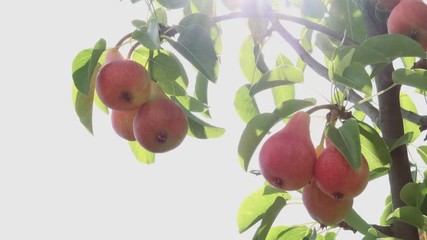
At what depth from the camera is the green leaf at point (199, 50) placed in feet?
4.94

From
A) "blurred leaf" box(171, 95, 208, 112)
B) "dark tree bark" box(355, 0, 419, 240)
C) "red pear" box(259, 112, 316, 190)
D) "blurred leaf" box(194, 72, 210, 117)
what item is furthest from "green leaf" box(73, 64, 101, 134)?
"dark tree bark" box(355, 0, 419, 240)

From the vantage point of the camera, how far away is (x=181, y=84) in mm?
1814

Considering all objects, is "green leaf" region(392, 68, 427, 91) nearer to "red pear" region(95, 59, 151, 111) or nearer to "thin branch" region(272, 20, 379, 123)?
"thin branch" region(272, 20, 379, 123)

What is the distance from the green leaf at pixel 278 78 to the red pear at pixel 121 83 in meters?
0.25

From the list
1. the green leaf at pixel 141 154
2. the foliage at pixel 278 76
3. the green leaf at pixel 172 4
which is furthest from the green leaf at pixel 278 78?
the green leaf at pixel 141 154

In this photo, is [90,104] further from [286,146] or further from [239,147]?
[286,146]

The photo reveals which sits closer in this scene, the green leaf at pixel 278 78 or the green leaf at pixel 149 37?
the green leaf at pixel 149 37

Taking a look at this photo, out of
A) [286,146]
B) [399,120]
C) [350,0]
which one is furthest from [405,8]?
[286,146]

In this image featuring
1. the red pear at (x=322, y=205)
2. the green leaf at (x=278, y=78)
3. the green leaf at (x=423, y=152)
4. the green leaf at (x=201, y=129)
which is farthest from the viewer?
the green leaf at (x=423, y=152)

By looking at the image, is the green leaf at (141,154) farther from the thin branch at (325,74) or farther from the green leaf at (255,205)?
the thin branch at (325,74)

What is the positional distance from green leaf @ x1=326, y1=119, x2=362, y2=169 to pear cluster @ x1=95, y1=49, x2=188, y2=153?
0.37 metres

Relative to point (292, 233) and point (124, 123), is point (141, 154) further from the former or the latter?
point (292, 233)

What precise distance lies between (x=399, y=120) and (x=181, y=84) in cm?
57

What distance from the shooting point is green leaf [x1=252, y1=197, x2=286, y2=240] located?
1.73m
